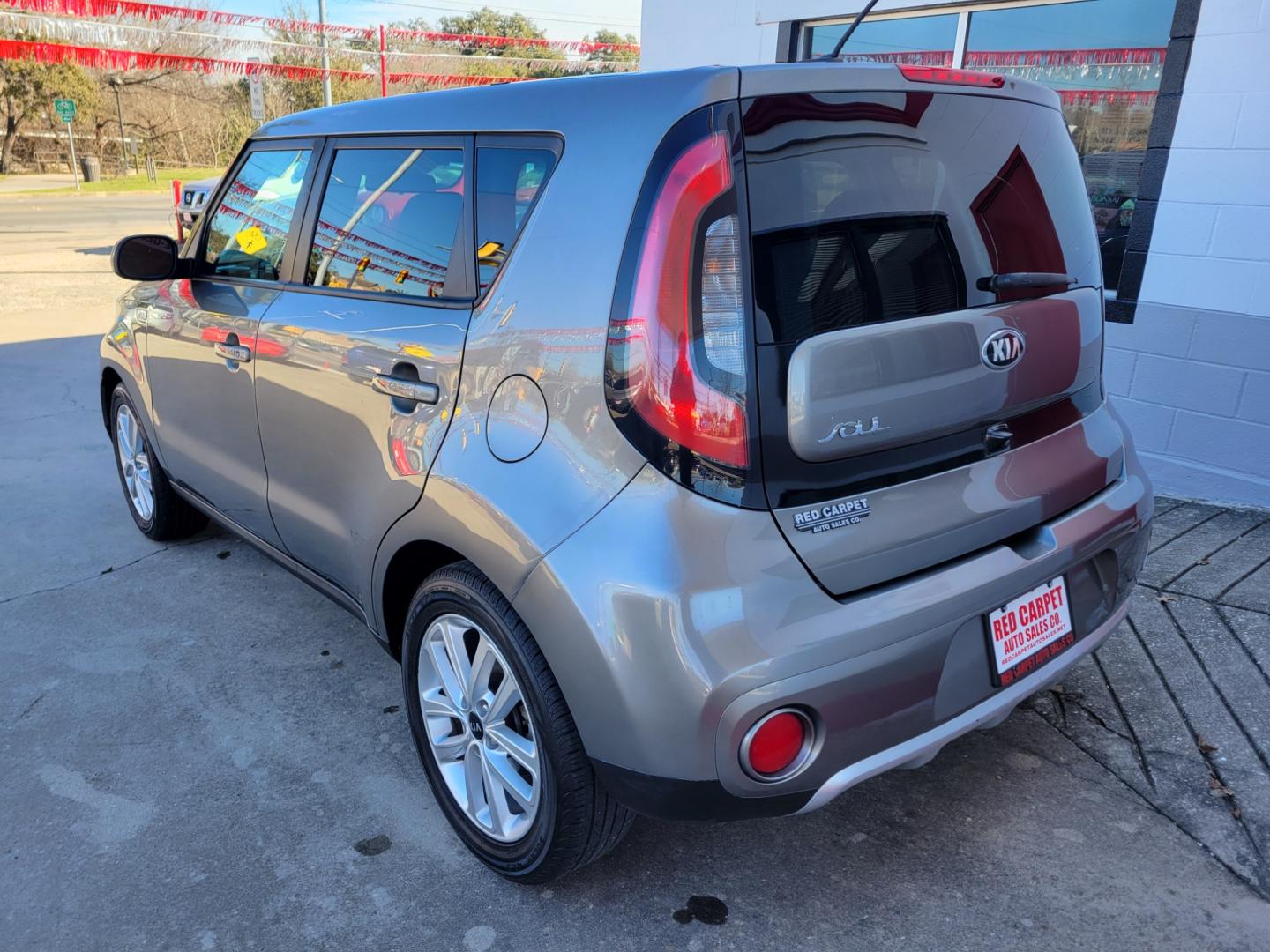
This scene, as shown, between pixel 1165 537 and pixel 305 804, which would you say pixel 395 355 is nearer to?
pixel 305 804

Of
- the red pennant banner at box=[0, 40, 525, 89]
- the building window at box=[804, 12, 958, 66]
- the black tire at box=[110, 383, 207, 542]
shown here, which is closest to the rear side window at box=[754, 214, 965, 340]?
the black tire at box=[110, 383, 207, 542]

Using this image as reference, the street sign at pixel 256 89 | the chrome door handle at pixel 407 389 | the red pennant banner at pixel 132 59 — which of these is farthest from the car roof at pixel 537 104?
the street sign at pixel 256 89

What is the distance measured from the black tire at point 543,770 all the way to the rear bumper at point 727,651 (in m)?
0.07

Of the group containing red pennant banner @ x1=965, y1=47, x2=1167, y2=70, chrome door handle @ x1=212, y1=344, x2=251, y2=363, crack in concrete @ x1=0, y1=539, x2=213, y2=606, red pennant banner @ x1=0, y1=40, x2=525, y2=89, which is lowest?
crack in concrete @ x1=0, y1=539, x2=213, y2=606

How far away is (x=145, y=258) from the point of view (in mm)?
3443

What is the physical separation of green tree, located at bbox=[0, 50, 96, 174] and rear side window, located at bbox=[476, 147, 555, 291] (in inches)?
1728

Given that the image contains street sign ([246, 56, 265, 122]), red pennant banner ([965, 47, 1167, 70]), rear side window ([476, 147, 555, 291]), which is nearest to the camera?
rear side window ([476, 147, 555, 291])

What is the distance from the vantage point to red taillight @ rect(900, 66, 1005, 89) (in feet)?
6.68

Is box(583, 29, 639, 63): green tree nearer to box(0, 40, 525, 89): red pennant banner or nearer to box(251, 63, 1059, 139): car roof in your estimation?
box(0, 40, 525, 89): red pennant banner

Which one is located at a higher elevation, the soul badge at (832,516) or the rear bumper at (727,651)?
the soul badge at (832,516)

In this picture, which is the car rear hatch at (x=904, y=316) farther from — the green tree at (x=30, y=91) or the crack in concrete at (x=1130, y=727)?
the green tree at (x=30, y=91)

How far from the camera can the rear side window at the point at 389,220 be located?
2.40 metres

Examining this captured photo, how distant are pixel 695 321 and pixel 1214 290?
3984 mm

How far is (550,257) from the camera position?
201 centimetres
